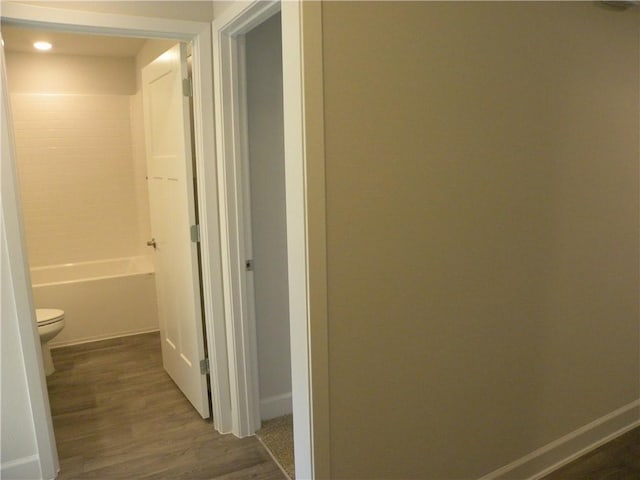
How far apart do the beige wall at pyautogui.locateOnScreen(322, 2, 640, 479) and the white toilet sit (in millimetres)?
2380

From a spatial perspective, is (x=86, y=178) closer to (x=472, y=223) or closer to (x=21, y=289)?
(x=21, y=289)

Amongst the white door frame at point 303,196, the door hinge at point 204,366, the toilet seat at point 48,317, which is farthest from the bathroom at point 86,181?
the white door frame at point 303,196

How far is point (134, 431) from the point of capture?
2.70 m

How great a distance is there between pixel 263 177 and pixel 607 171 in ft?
5.29

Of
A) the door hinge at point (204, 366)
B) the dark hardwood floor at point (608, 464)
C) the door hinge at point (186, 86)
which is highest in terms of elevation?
the door hinge at point (186, 86)

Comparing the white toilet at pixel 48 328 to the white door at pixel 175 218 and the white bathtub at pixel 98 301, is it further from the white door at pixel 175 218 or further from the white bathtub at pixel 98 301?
the white door at pixel 175 218

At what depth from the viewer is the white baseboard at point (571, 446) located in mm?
2209

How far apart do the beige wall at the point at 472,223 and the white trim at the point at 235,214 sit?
861 mm

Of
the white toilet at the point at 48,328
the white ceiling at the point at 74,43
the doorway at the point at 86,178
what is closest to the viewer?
the white toilet at the point at 48,328

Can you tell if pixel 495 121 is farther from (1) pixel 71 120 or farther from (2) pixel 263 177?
(1) pixel 71 120

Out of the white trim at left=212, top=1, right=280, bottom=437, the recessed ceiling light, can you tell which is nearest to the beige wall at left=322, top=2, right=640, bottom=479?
the white trim at left=212, top=1, right=280, bottom=437

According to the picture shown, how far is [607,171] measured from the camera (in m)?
2.21

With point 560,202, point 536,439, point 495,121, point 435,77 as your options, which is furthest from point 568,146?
point 536,439

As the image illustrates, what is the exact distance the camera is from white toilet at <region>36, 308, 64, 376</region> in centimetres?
323
